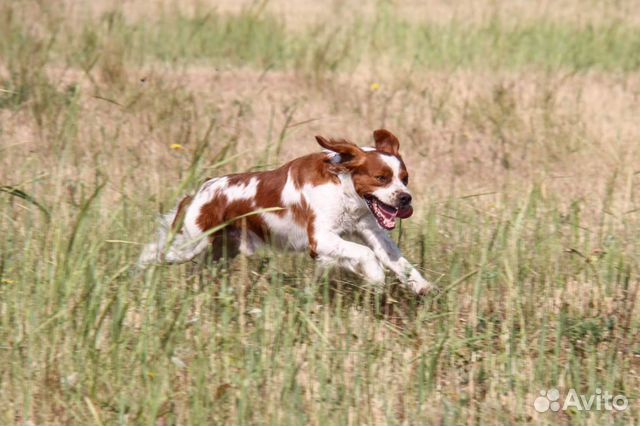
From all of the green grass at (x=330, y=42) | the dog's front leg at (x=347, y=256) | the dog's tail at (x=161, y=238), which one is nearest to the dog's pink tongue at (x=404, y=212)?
the dog's front leg at (x=347, y=256)

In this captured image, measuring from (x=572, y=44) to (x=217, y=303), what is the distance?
714 centimetres

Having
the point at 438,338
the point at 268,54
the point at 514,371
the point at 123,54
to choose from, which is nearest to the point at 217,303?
the point at 438,338

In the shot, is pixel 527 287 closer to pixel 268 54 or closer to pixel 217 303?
pixel 217 303

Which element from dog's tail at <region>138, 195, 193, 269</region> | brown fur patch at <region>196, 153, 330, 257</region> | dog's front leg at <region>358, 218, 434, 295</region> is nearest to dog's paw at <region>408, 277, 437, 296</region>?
dog's front leg at <region>358, 218, 434, 295</region>

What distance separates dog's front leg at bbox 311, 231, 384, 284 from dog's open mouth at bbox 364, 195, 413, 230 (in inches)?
6.2

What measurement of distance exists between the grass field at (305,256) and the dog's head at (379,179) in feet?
1.22

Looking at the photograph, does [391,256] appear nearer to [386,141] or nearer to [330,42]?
[386,141]

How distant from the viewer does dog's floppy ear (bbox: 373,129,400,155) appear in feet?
18.7

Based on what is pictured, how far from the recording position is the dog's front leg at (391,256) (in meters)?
5.34

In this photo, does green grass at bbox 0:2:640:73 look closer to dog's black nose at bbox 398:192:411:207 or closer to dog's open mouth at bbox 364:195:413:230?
dog's open mouth at bbox 364:195:413:230

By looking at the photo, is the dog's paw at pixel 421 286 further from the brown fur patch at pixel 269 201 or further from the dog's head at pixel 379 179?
the brown fur patch at pixel 269 201

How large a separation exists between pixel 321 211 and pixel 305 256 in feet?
1.15

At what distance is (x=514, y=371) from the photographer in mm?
4676

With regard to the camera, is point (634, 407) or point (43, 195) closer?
point (634, 407)
